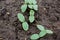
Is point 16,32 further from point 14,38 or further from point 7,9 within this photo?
point 7,9

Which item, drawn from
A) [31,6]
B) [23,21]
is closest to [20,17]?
[23,21]

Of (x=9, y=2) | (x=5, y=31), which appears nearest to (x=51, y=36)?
(x=5, y=31)

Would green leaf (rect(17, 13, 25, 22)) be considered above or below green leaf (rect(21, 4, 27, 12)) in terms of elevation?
below

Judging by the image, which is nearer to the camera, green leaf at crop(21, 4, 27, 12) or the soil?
the soil

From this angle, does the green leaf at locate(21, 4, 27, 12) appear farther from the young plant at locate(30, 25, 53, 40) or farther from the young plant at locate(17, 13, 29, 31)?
the young plant at locate(30, 25, 53, 40)

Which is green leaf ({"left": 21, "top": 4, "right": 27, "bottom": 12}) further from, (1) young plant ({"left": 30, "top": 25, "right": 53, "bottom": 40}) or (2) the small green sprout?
(1) young plant ({"left": 30, "top": 25, "right": 53, "bottom": 40})

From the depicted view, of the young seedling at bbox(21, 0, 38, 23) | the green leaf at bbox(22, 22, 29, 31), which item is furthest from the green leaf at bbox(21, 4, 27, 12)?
the green leaf at bbox(22, 22, 29, 31)

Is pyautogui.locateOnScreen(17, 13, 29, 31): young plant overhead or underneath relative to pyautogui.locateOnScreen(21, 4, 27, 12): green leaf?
underneath

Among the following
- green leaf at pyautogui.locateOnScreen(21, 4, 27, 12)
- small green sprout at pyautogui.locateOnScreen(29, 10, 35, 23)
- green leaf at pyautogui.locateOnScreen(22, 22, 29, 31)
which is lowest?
green leaf at pyautogui.locateOnScreen(22, 22, 29, 31)
